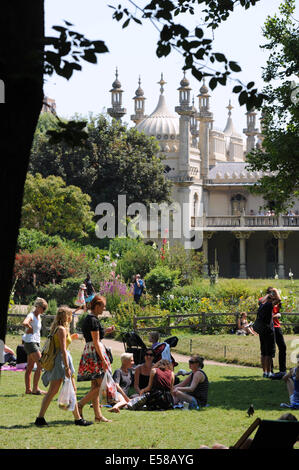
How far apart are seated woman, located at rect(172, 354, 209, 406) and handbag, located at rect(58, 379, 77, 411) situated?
2176 mm

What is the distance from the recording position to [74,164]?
1861 inches

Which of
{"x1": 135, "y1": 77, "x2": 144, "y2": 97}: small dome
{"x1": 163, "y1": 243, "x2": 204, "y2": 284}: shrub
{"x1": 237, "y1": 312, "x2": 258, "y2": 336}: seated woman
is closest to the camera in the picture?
{"x1": 237, "y1": 312, "x2": 258, "y2": 336}: seated woman

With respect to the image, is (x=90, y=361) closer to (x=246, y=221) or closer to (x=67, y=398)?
(x=67, y=398)

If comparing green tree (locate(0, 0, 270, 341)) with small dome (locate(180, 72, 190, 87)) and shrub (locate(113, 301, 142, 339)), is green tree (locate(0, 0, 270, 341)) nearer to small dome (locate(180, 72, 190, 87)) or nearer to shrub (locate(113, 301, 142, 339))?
shrub (locate(113, 301, 142, 339))

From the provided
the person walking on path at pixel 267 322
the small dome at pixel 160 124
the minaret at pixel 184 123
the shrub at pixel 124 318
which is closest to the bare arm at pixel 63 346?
the person walking on path at pixel 267 322

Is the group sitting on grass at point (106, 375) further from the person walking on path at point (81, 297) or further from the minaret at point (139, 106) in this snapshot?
the minaret at point (139, 106)

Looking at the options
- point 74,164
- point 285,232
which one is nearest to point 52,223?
point 74,164

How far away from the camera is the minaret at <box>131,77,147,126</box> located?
6769 cm

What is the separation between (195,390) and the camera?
1112 cm

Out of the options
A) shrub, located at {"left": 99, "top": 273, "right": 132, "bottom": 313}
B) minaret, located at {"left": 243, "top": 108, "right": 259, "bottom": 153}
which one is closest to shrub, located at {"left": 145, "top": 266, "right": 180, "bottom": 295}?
shrub, located at {"left": 99, "top": 273, "right": 132, "bottom": 313}

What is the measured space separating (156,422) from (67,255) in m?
20.9

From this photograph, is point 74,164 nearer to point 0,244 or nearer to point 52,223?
point 52,223

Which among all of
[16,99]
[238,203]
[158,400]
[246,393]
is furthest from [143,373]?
[238,203]

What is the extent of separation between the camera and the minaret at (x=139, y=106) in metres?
67.7
